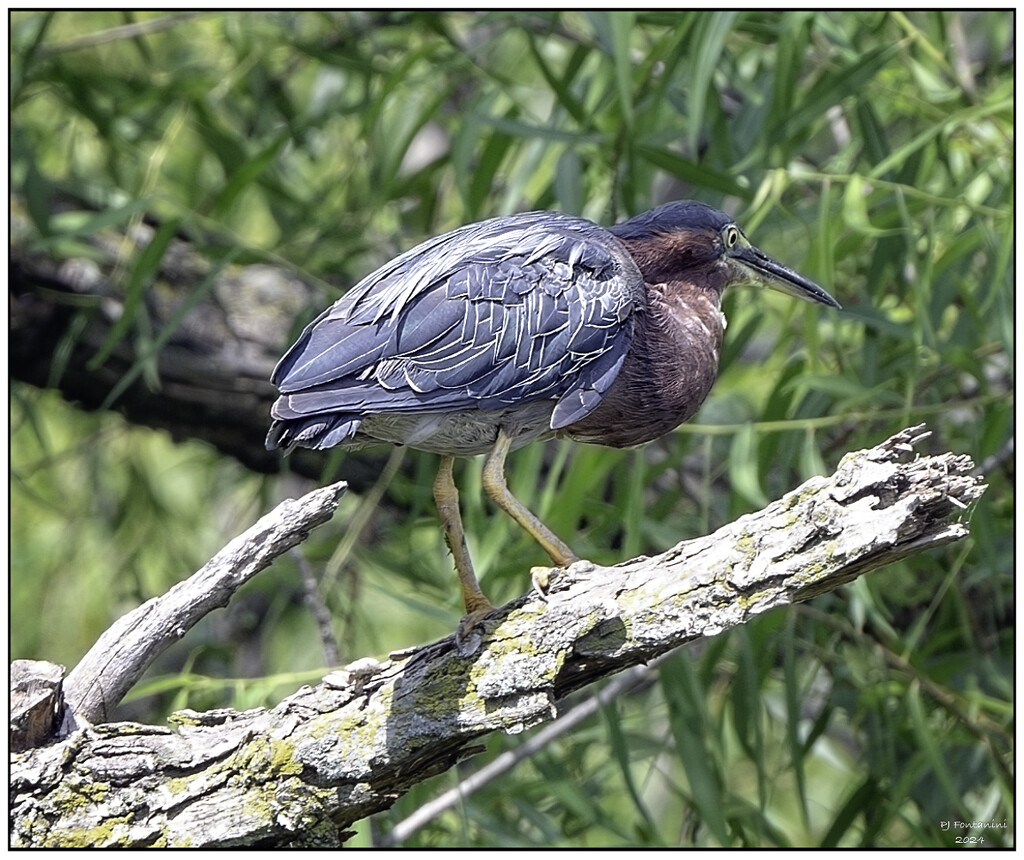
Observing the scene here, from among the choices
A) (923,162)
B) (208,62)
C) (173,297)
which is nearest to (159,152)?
(173,297)

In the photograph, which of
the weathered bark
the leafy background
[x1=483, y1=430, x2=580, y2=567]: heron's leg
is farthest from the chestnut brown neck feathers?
the leafy background

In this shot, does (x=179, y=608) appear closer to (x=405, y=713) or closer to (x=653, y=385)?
(x=405, y=713)

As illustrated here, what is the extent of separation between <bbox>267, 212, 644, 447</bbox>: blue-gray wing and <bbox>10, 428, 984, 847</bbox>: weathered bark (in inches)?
18.2

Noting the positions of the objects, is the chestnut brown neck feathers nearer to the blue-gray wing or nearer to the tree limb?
the blue-gray wing

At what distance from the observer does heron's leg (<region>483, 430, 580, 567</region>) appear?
2.71m

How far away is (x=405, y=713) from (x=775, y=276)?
1.61 meters

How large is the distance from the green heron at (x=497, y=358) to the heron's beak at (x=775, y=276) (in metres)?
0.30

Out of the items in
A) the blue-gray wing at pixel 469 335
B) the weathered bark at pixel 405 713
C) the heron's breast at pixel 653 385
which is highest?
the blue-gray wing at pixel 469 335

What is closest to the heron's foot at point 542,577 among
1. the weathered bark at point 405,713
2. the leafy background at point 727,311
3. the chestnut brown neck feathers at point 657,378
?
the weathered bark at point 405,713

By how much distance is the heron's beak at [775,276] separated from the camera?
3.26m

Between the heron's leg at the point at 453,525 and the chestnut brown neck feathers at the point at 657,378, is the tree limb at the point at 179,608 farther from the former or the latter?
the chestnut brown neck feathers at the point at 657,378

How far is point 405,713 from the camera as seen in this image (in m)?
2.34

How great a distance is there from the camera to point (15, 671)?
96.1 inches

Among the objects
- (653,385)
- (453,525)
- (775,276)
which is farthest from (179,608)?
(775,276)
